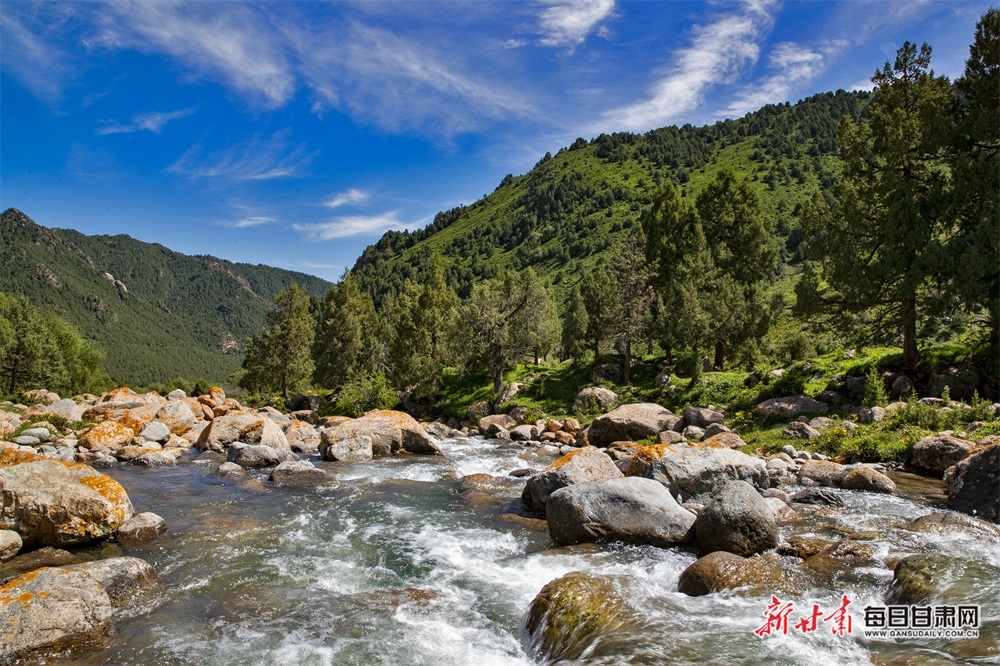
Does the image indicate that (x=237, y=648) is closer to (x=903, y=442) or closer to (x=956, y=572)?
(x=956, y=572)

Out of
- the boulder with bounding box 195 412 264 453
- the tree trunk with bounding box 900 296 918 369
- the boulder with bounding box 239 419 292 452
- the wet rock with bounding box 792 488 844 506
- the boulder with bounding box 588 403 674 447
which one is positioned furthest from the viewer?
the boulder with bounding box 588 403 674 447

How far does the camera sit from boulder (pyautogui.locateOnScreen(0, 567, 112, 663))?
323 inches

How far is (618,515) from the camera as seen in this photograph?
1316cm

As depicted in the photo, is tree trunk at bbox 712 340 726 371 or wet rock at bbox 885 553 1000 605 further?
tree trunk at bbox 712 340 726 371

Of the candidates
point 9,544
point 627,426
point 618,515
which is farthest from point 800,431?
point 9,544

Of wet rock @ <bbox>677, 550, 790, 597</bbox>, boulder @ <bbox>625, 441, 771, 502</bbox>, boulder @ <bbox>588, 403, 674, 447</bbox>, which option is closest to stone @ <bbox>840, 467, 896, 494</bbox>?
boulder @ <bbox>625, 441, 771, 502</bbox>

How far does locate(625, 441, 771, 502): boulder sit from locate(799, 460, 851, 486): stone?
251 cm

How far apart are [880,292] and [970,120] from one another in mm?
8768

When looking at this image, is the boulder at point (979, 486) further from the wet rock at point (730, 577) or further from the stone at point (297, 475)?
the stone at point (297, 475)

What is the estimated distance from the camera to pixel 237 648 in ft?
28.5

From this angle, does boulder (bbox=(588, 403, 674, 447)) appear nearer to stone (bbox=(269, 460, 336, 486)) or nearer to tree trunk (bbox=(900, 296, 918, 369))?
tree trunk (bbox=(900, 296, 918, 369))

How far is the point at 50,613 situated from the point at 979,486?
64.4ft

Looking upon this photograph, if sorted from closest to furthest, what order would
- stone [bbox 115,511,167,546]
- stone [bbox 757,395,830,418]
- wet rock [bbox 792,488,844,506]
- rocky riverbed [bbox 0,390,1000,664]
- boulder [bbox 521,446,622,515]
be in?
rocky riverbed [bbox 0,390,1000,664], stone [bbox 115,511,167,546], wet rock [bbox 792,488,844,506], boulder [bbox 521,446,622,515], stone [bbox 757,395,830,418]

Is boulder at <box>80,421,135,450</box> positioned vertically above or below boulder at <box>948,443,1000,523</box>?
below
